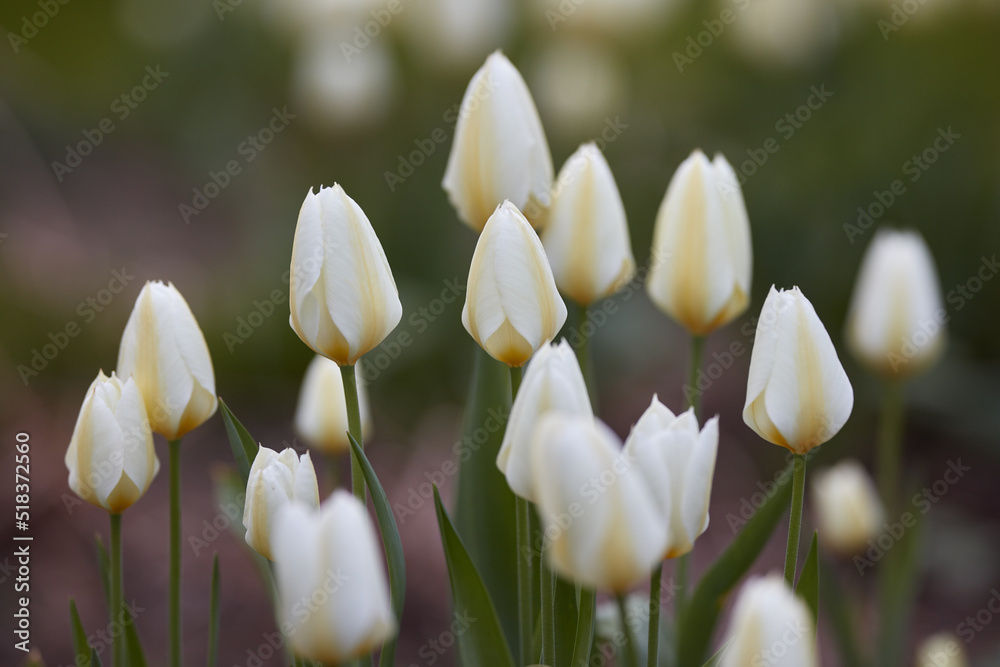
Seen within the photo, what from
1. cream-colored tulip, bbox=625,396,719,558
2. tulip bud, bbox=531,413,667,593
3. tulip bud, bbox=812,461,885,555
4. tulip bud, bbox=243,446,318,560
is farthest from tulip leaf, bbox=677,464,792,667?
tulip bud, bbox=812,461,885,555

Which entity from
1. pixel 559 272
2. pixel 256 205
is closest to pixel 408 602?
pixel 559 272

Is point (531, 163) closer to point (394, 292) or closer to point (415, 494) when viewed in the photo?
point (394, 292)

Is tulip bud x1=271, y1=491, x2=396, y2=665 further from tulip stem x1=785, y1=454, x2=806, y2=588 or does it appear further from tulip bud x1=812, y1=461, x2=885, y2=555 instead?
tulip bud x1=812, y1=461, x2=885, y2=555

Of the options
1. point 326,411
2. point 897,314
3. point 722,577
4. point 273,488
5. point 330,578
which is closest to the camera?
point 330,578

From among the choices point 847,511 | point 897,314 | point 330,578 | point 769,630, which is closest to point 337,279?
point 330,578

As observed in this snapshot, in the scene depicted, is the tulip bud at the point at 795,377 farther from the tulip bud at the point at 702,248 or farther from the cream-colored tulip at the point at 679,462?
the tulip bud at the point at 702,248

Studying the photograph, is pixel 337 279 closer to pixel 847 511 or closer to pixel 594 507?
pixel 594 507

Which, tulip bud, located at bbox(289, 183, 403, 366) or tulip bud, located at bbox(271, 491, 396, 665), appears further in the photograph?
tulip bud, located at bbox(289, 183, 403, 366)
